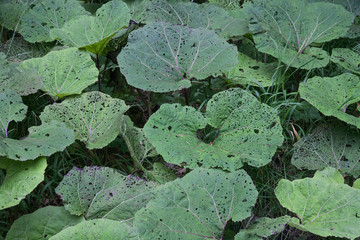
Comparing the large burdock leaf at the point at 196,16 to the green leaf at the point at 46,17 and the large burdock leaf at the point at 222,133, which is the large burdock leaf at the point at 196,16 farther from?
the large burdock leaf at the point at 222,133

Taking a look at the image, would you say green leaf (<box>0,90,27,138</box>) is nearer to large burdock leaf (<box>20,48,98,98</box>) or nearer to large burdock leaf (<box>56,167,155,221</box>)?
large burdock leaf (<box>20,48,98,98</box>)

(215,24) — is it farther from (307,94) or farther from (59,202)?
(59,202)

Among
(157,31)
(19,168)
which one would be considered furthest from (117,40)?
(19,168)

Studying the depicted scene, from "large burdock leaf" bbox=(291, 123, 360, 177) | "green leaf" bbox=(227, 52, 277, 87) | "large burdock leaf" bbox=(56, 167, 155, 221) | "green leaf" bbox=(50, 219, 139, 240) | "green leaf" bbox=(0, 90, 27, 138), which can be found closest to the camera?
"green leaf" bbox=(50, 219, 139, 240)

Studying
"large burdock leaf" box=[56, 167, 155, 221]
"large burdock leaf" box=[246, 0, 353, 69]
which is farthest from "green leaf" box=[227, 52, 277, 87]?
"large burdock leaf" box=[56, 167, 155, 221]

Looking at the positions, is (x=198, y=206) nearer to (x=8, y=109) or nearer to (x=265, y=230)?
(x=265, y=230)
